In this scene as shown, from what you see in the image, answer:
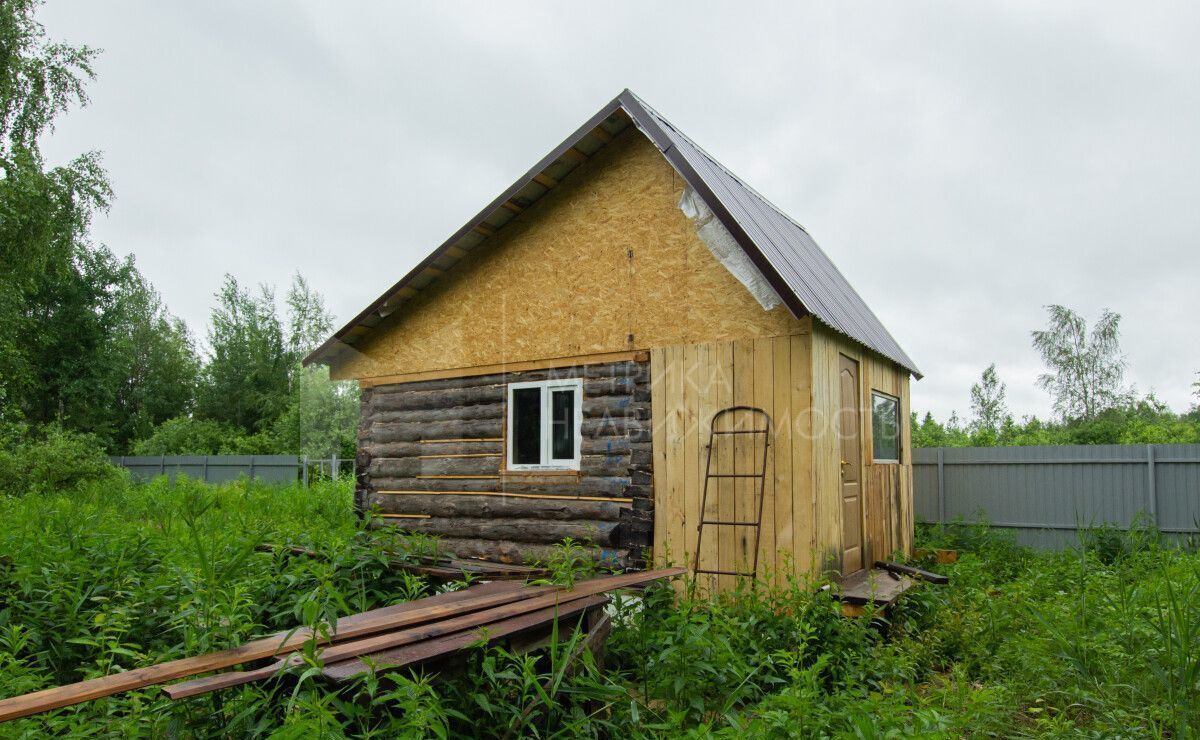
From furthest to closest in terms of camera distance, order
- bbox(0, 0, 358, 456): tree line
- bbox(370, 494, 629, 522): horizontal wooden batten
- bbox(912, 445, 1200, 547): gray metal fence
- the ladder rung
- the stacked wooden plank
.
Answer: bbox(0, 0, 358, 456): tree line, bbox(912, 445, 1200, 547): gray metal fence, bbox(370, 494, 629, 522): horizontal wooden batten, the ladder rung, the stacked wooden plank

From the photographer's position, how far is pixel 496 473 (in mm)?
9312

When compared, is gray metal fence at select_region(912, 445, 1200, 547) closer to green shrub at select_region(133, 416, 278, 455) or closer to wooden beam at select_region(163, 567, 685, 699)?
wooden beam at select_region(163, 567, 685, 699)

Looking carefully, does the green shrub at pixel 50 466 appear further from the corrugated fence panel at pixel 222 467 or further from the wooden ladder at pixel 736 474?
the wooden ladder at pixel 736 474

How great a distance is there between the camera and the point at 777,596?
22.4 feet

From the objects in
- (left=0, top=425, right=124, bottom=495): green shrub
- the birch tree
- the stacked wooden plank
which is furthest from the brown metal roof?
the birch tree

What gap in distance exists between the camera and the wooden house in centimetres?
755

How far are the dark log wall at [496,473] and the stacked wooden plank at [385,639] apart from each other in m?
2.34

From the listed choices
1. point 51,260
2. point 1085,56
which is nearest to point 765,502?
point 1085,56

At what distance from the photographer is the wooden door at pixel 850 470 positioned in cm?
829

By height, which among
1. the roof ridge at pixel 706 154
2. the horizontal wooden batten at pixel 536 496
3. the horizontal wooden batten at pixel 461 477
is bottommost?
the horizontal wooden batten at pixel 536 496

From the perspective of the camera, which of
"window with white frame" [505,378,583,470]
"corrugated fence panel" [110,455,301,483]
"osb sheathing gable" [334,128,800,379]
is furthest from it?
"corrugated fence panel" [110,455,301,483]

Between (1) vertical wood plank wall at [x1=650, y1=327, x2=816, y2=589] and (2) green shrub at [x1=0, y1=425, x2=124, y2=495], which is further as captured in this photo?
(2) green shrub at [x1=0, y1=425, x2=124, y2=495]

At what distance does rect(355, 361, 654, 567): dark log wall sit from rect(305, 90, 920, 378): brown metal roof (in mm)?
1419

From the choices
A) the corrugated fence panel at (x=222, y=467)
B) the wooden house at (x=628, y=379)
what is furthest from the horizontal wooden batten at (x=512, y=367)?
the corrugated fence panel at (x=222, y=467)
